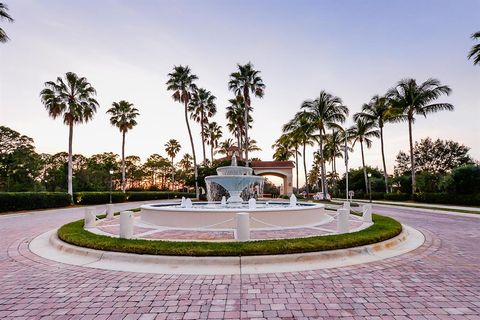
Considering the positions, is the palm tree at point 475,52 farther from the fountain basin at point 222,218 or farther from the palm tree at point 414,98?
the fountain basin at point 222,218

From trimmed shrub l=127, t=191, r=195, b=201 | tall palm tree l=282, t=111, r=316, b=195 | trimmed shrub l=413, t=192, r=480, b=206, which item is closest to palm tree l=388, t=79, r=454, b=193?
trimmed shrub l=413, t=192, r=480, b=206

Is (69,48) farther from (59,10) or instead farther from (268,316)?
(268,316)

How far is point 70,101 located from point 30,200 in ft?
36.7

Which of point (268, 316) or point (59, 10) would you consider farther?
point (59, 10)

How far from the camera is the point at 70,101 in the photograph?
2892cm

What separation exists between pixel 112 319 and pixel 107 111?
41079 millimetres

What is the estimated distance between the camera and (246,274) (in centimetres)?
522

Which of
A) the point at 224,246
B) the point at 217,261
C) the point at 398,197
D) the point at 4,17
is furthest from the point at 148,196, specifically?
the point at 217,261

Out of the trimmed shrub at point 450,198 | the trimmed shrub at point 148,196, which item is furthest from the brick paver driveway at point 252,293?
the trimmed shrub at point 148,196

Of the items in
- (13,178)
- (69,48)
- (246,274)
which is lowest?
(246,274)

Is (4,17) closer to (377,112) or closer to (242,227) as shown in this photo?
(242,227)

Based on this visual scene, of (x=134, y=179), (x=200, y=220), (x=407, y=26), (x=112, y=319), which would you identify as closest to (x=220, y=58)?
(x=407, y=26)

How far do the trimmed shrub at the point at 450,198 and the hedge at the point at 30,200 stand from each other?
124 feet

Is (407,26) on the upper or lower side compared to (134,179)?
upper
